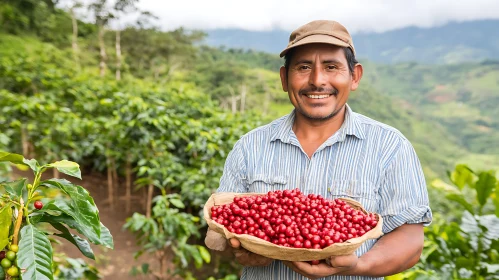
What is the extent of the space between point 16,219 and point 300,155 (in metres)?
0.90

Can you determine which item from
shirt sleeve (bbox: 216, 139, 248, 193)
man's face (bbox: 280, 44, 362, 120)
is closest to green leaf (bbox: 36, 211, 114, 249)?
shirt sleeve (bbox: 216, 139, 248, 193)

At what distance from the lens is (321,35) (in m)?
1.42

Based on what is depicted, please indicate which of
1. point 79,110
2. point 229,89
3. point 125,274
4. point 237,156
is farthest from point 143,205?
point 229,89

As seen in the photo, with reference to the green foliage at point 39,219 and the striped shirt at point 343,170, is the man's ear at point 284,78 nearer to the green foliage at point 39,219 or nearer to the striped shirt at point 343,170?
the striped shirt at point 343,170

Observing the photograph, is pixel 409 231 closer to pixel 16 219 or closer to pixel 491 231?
pixel 491 231

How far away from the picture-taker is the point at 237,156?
1558 millimetres

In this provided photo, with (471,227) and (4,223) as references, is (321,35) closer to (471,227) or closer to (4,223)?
(4,223)

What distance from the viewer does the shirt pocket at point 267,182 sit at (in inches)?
59.4

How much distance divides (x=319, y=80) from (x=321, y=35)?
0.15 m

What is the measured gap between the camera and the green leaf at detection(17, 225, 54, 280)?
103 cm

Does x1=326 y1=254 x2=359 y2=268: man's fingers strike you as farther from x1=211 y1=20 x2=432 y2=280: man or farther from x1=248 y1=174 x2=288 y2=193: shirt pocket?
x1=248 y1=174 x2=288 y2=193: shirt pocket

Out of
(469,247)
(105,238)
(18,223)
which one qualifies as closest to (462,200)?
(469,247)

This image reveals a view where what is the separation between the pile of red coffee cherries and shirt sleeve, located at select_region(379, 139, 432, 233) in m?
0.10

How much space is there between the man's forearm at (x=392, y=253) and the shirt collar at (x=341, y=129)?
13.4 inches
